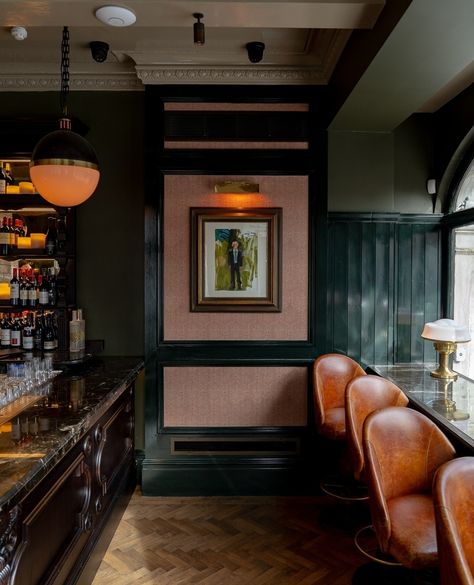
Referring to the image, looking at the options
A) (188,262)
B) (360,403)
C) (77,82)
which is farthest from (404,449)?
(77,82)

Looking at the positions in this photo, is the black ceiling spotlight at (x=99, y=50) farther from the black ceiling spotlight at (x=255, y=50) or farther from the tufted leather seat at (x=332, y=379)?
the tufted leather seat at (x=332, y=379)

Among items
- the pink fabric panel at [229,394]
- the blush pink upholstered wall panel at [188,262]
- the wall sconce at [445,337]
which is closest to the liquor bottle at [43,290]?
the blush pink upholstered wall panel at [188,262]

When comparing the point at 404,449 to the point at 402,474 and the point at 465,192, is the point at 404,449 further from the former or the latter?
the point at 465,192

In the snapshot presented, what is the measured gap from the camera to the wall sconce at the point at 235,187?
375 centimetres

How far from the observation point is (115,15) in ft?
8.04

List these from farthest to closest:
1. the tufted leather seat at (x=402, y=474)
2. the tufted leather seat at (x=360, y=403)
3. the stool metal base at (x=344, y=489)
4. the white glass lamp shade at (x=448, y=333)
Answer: the white glass lamp shade at (x=448, y=333)
the stool metal base at (x=344, y=489)
the tufted leather seat at (x=360, y=403)
the tufted leather seat at (x=402, y=474)

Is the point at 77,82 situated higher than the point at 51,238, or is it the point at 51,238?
the point at 77,82

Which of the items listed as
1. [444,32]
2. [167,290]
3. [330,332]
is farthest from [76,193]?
[330,332]

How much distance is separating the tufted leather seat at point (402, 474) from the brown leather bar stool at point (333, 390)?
105 cm

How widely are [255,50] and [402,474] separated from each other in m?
2.75

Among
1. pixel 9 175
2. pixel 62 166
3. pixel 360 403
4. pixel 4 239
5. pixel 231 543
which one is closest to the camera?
pixel 62 166

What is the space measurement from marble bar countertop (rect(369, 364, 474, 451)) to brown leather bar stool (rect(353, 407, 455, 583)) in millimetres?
200

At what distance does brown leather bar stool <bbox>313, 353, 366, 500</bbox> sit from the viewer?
3424 mm

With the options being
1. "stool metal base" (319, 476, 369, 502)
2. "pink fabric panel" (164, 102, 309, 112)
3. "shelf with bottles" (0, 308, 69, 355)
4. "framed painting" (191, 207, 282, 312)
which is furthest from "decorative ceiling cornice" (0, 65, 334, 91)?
"stool metal base" (319, 476, 369, 502)
